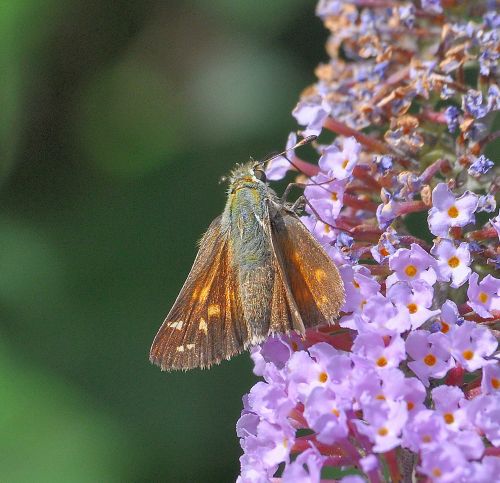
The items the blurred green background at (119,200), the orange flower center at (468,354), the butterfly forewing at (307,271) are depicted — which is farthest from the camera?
the blurred green background at (119,200)

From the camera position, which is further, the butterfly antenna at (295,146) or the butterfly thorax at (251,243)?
the butterfly antenna at (295,146)

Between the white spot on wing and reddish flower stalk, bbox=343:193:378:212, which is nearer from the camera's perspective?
the white spot on wing

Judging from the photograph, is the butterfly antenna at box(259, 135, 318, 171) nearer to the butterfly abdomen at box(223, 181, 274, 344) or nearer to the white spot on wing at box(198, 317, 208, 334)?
the butterfly abdomen at box(223, 181, 274, 344)

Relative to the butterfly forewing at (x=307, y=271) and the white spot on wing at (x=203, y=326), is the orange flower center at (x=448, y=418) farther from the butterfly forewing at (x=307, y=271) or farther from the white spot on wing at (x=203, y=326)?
the white spot on wing at (x=203, y=326)

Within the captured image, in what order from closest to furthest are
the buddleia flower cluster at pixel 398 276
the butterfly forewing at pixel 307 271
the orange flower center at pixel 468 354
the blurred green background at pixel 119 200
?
the buddleia flower cluster at pixel 398 276
the orange flower center at pixel 468 354
the butterfly forewing at pixel 307 271
the blurred green background at pixel 119 200

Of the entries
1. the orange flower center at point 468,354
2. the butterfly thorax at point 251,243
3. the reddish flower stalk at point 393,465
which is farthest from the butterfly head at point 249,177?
the reddish flower stalk at point 393,465

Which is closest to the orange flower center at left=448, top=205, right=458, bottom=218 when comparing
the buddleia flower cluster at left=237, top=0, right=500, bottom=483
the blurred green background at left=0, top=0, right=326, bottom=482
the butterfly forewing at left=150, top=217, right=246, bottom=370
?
the buddleia flower cluster at left=237, top=0, right=500, bottom=483

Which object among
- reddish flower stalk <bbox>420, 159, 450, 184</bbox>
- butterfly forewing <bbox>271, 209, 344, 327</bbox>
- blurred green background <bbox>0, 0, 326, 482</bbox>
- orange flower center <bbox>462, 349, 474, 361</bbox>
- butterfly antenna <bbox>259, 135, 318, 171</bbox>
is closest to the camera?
orange flower center <bbox>462, 349, 474, 361</bbox>
